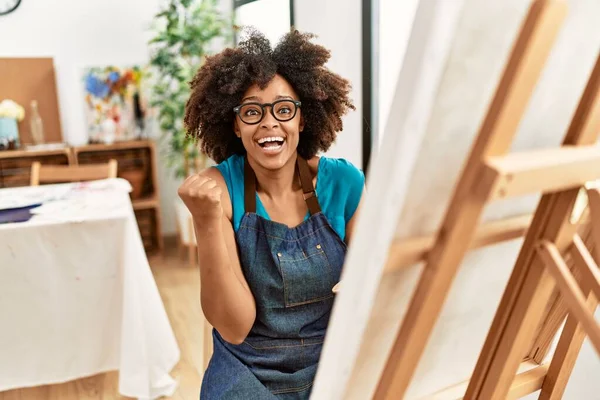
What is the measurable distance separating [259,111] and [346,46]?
58.5 inches

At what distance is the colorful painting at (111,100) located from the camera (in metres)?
3.40

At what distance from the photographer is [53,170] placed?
8.67ft

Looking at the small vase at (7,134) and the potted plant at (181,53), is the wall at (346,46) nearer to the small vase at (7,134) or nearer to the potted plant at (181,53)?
the potted plant at (181,53)

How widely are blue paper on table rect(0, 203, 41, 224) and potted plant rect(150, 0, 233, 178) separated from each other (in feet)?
4.58

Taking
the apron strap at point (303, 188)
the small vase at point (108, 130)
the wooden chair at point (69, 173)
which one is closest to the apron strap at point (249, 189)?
the apron strap at point (303, 188)

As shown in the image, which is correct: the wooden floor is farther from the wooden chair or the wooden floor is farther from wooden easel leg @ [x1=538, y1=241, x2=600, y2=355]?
wooden easel leg @ [x1=538, y1=241, x2=600, y2=355]

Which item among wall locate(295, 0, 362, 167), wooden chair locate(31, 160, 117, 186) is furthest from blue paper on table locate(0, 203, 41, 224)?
wall locate(295, 0, 362, 167)

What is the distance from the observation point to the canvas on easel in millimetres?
438

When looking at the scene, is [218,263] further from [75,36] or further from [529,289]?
[75,36]

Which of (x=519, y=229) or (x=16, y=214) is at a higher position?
(x=519, y=229)

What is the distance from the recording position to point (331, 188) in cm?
119

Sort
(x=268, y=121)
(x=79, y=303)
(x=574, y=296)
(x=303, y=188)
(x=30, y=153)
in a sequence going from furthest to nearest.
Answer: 1. (x=30, y=153)
2. (x=79, y=303)
3. (x=303, y=188)
4. (x=268, y=121)
5. (x=574, y=296)

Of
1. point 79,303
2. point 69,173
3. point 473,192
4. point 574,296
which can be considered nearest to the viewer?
point 473,192


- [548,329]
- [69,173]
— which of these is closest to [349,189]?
[548,329]
